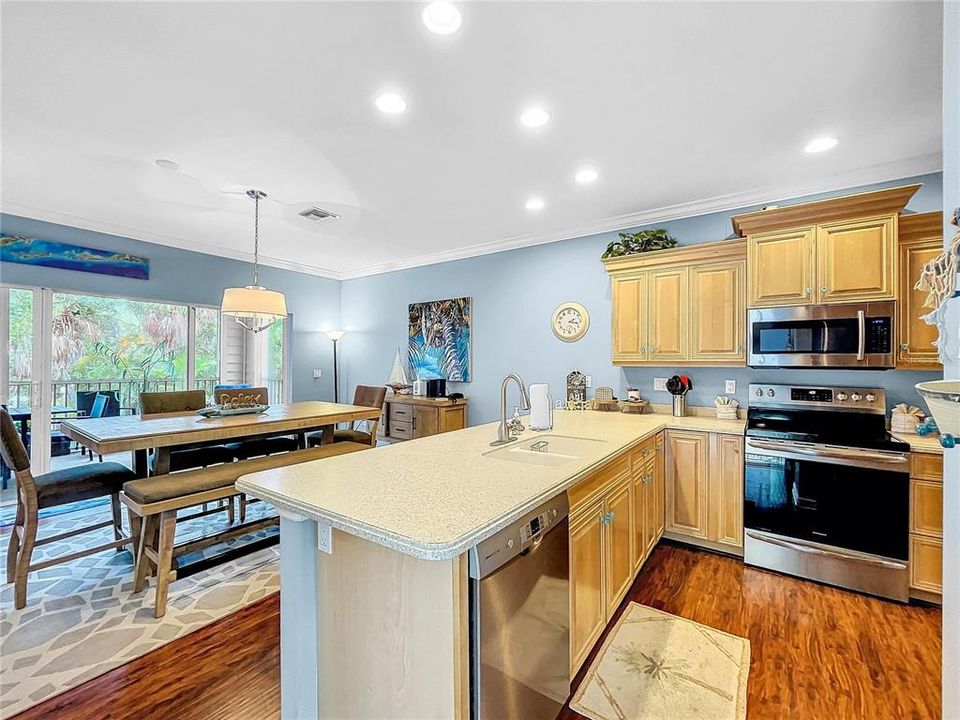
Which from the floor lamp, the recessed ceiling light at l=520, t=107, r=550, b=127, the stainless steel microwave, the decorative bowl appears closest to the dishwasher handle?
the decorative bowl

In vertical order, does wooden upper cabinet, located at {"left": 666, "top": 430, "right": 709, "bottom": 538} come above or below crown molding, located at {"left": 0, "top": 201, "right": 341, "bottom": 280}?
below

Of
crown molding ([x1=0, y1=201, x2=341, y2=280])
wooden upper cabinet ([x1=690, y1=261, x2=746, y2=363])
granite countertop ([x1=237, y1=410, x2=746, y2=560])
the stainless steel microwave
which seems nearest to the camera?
granite countertop ([x1=237, y1=410, x2=746, y2=560])

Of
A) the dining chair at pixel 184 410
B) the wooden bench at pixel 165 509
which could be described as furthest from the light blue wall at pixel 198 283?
the wooden bench at pixel 165 509

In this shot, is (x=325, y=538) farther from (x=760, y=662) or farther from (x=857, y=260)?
(x=857, y=260)

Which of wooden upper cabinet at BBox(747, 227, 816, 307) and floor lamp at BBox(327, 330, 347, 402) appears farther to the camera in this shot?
floor lamp at BBox(327, 330, 347, 402)

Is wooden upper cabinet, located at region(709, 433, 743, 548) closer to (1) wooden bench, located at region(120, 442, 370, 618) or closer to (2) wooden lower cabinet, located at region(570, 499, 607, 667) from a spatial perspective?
(2) wooden lower cabinet, located at region(570, 499, 607, 667)

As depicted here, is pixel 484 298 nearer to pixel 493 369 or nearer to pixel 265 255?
pixel 493 369

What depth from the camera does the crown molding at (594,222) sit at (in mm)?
2926

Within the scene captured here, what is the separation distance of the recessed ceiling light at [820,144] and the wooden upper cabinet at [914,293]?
623 millimetres

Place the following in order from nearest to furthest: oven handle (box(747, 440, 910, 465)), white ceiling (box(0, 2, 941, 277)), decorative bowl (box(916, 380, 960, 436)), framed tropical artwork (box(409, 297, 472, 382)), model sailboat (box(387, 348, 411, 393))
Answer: decorative bowl (box(916, 380, 960, 436)) < white ceiling (box(0, 2, 941, 277)) < oven handle (box(747, 440, 910, 465)) < framed tropical artwork (box(409, 297, 472, 382)) < model sailboat (box(387, 348, 411, 393))

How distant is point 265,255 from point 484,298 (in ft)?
9.23

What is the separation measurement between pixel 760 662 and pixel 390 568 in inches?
73.4

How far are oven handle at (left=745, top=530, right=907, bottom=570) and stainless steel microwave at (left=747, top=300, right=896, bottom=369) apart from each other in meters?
1.13

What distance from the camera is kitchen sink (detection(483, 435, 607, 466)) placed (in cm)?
213
